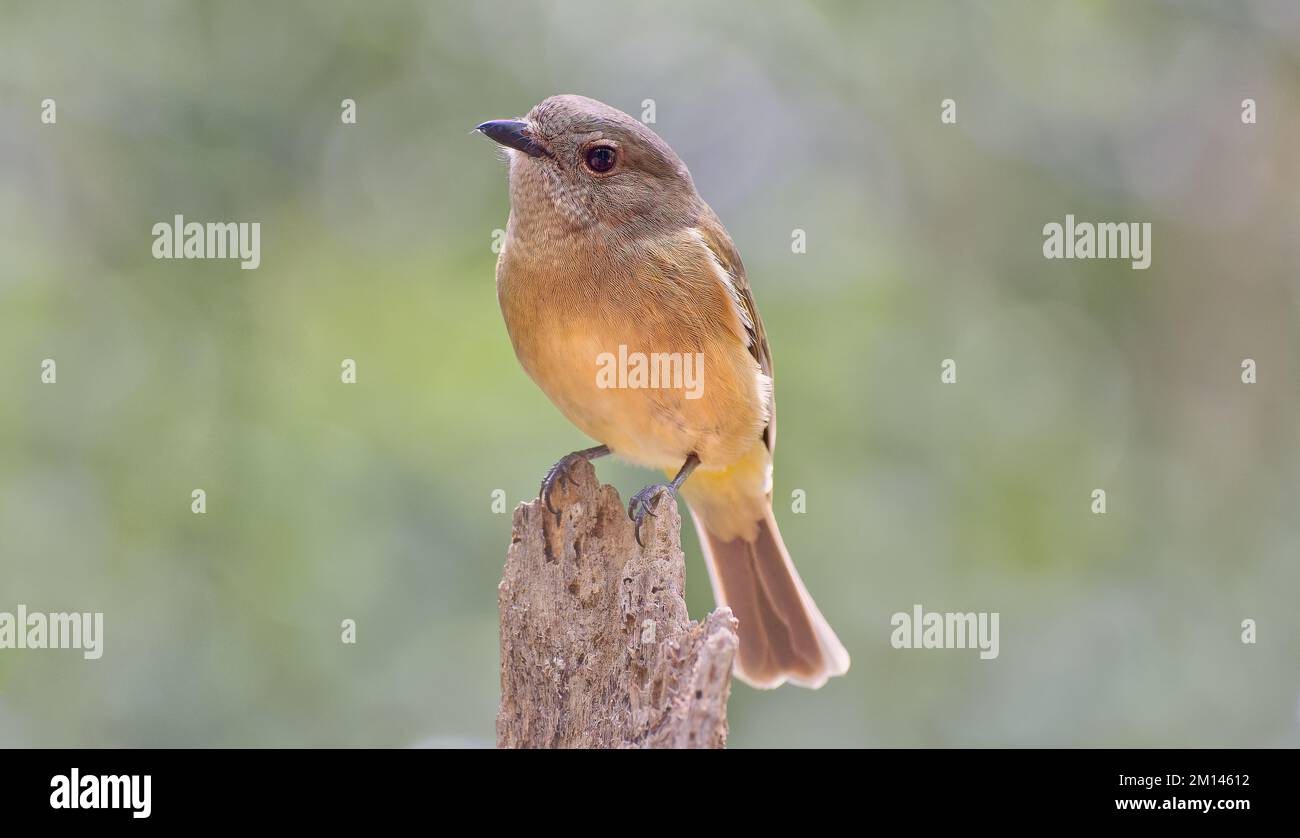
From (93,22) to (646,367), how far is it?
4.11m

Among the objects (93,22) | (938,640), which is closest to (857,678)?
(938,640)

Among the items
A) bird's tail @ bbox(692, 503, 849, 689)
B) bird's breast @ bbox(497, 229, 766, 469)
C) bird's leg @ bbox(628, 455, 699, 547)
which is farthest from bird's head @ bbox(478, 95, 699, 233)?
bird's tail @ bbox(692, 503, 849, 689)

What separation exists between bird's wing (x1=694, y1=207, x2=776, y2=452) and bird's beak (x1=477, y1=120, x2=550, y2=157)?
2.12 ft

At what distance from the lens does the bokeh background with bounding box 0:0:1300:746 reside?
19.5 feet

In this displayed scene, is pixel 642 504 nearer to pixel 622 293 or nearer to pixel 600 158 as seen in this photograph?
pixel 622 293

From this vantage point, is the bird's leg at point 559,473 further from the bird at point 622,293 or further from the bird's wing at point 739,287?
the bird's wing at point 739,287

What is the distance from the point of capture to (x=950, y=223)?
707 centimetres

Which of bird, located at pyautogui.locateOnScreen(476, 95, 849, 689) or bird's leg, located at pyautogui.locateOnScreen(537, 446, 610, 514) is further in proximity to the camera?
bird, located at pyautogui.locateOnScreen(476, 95, 849, 689)

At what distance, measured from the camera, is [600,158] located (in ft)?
13.9

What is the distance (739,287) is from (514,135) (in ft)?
3.32

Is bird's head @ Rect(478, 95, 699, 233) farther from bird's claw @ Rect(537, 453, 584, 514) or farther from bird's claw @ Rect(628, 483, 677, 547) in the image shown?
bird's claw @ Rect(628, 483, 677, 547)

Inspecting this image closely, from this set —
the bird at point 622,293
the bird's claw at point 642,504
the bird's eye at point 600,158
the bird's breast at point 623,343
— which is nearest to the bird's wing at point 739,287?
the bird at point 622,293

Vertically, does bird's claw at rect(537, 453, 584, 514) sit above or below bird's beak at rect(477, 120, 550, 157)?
below

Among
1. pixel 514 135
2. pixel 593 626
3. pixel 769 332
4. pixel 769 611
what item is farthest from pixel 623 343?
pixel 769 332
